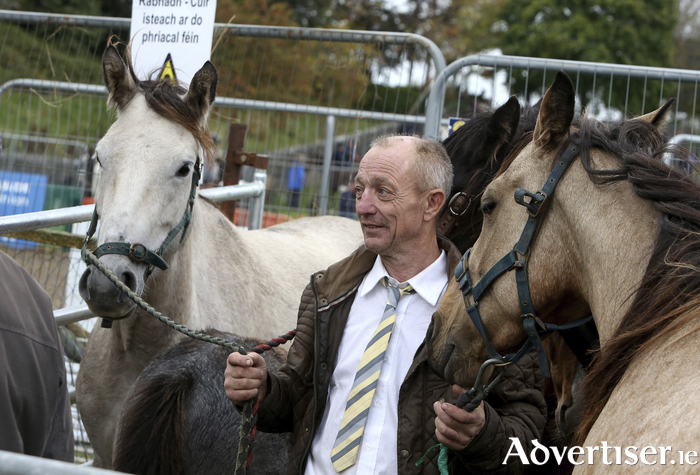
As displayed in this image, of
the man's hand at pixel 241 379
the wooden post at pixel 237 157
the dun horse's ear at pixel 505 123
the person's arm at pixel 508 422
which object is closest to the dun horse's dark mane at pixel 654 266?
the person's arm at pixel 508 422

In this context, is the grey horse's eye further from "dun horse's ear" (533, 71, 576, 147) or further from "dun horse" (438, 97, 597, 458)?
"dun horse" (438, 97, 597, 458)

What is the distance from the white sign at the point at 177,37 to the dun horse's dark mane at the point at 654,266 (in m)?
2.86

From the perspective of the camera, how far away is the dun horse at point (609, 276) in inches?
60.7

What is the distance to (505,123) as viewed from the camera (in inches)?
110

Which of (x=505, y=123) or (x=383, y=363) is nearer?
(x=383, y=363)

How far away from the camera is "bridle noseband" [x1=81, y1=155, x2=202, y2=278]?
2.71m

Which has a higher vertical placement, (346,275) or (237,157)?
(237,157)

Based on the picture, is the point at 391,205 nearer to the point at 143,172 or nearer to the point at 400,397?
the point at 400,397

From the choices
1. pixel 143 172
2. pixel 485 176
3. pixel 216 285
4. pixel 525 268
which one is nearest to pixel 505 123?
pixel 485 176

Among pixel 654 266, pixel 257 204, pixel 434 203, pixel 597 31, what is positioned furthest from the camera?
pixel 597 31

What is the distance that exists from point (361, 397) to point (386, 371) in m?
0.12

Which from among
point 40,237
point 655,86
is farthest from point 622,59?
point 40,237

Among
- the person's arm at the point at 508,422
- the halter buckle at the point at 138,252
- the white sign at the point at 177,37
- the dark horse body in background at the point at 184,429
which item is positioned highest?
the white sign at the point at 177,37

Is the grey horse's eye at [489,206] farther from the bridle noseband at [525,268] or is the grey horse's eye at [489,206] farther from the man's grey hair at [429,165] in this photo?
the man's grey hair at [429,165]
